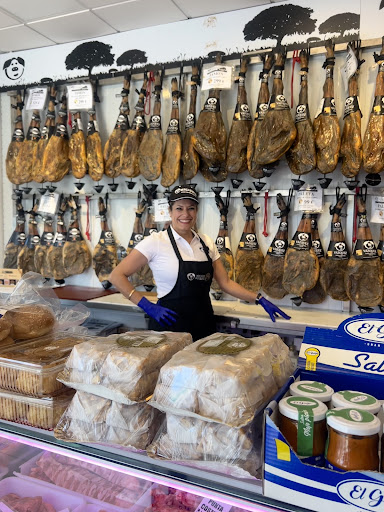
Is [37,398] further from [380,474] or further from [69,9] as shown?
[69,9]

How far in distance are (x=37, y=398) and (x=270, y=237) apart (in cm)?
280

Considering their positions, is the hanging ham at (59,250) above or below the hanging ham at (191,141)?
below

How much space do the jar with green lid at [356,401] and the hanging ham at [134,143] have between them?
3260mm

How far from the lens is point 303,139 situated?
3.35m

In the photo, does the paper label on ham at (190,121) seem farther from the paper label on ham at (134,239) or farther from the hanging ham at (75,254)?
the hanging ham at (75,254)

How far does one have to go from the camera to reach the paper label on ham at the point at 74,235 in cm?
436

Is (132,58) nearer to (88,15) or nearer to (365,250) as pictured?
(88,15)

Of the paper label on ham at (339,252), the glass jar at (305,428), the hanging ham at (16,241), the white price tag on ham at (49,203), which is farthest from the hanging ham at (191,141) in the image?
the glass jar at (305,428)

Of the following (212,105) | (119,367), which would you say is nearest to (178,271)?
(212,105)

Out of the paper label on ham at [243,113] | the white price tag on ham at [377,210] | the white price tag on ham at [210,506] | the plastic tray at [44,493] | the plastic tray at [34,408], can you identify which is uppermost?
the paper label on ham at [243,113]

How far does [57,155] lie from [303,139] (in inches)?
93.2

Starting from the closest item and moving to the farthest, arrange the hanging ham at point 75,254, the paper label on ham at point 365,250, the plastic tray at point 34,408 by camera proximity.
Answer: the plastic tray at point 34,408 < the paper label on ham at point 365,250 < the hanging ham at point 75,254

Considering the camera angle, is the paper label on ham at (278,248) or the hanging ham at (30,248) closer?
the paper label on ham at (278,248)

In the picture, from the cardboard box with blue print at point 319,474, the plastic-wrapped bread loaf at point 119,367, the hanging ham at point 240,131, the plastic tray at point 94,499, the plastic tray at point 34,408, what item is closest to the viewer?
the cardboard box with blue print at point 319,474
